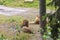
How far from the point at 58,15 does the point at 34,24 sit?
7831 mm

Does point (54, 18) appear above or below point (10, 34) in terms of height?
above

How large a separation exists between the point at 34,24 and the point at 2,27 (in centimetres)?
157

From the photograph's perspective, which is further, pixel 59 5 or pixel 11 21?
pixel 11 21

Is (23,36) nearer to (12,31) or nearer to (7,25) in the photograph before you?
(12,31)

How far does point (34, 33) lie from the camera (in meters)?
9.19

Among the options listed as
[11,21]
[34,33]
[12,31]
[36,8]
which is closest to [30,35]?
[34,33]

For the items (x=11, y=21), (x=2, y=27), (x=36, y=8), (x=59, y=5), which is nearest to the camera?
(x=59, y=5)

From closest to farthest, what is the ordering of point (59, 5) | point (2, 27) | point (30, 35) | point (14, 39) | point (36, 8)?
point (59, 5)
point (14, 39)
point (30, 35)
point (2, 27)
point (36, 8)

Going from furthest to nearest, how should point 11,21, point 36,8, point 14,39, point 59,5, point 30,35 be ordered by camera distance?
point 36,8
point 11,21
point 30,35
point 14,39
point 59,5

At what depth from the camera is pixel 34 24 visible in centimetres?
1105

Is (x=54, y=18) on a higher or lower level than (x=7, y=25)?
higher

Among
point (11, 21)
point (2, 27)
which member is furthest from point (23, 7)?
point (2, 27)

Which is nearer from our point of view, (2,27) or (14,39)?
(14,39)

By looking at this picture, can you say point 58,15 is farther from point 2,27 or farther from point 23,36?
point 2,27
